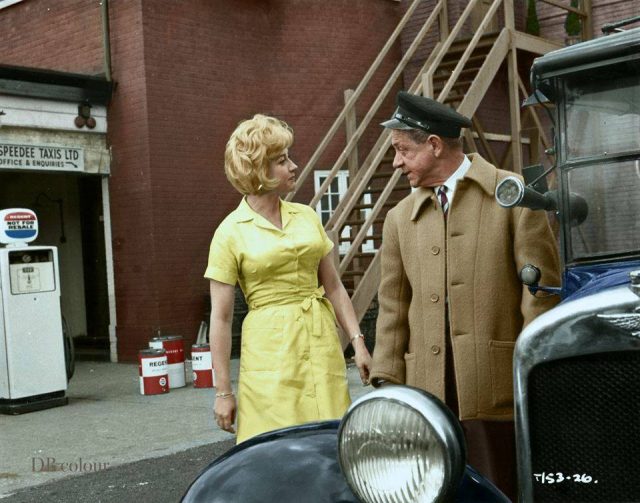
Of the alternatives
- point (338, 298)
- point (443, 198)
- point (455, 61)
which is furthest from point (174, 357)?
point (443, 198)

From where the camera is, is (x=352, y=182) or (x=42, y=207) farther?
(x=42, y=207)

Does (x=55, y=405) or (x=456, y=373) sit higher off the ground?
(x=456, y=373)

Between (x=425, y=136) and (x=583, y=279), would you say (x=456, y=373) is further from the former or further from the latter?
(x=425, y=136)

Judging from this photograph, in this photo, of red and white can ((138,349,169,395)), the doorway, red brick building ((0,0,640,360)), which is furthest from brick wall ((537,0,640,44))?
red and white can ((138,349,169,395))

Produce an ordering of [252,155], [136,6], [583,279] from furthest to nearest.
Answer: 1. [136,6]
2. [252,155]
3. [583,279]

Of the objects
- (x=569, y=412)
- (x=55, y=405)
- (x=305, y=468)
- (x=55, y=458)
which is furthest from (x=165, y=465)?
(x=569, y=412)

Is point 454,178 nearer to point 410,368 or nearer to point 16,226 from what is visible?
point 410,368

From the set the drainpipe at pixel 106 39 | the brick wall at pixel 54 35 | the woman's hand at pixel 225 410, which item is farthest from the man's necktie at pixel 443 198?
the brick wall at pixel 54 35

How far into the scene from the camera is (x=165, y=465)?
6438 mm

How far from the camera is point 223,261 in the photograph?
3727mm

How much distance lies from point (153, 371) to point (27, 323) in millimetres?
1383

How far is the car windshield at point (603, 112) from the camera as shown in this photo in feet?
9.71

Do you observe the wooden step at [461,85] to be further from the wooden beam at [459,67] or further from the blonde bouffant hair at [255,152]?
the blonde bouffant hair at [255,152]

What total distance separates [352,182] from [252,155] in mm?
Answer: 9101
